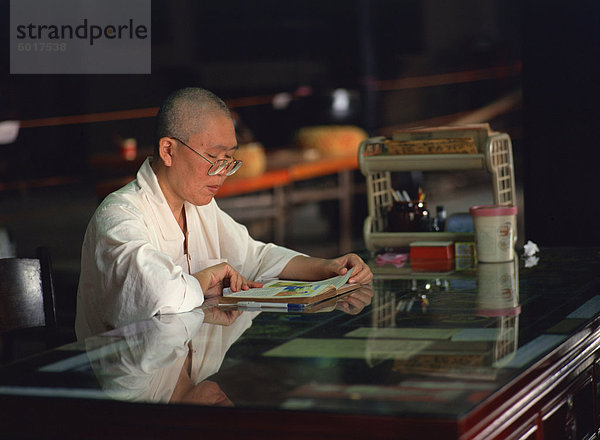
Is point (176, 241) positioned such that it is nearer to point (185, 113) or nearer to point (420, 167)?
point (185, 113)

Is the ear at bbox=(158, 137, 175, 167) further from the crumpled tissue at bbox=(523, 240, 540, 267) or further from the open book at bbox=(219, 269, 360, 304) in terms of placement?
the crumpled tissue at bbox=(523, 240, 540, 267)

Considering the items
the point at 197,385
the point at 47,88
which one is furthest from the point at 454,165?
the point at 47,88

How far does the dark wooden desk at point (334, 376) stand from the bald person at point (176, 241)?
130 millimetres

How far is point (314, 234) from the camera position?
554 cm

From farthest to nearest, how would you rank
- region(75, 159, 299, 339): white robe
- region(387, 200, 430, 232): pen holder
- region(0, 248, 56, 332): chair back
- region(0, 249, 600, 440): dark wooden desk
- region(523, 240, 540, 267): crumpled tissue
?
region(387, 200, 430, 232): pen holder < region(523, 240, 540, 267): crumpled tissue < region(0, 248, 56, 332): chair back < region(75, 159, 299, 339): white robe < region(0, 249, 600, 440): dark wooden desk

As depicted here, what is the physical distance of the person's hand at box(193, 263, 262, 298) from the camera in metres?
2.03

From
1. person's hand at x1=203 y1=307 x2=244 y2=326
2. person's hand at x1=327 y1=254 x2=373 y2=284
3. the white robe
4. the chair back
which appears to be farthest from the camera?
person's hand at x1=327 y1=254 x2=373 y2=284

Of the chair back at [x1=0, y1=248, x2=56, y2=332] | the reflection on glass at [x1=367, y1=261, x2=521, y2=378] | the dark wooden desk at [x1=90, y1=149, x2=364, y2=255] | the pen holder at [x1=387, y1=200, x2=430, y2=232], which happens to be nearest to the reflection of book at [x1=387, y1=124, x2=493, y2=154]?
the pen holder at [x1=387, y1=200, x2=430, y2=232]

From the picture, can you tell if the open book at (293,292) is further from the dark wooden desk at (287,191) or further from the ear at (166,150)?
the dark wooden desk at (287,191)

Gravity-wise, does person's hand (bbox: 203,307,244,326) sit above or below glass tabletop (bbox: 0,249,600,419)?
above

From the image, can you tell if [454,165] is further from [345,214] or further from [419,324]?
[345,214]

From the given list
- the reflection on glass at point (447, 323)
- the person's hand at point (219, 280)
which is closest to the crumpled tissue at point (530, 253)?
the reflection on glass at point (447, 323)

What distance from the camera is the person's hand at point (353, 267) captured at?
2.19 meters

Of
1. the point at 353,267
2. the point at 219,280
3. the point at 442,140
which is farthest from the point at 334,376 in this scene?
the point at 442,140
